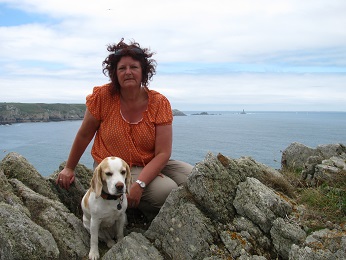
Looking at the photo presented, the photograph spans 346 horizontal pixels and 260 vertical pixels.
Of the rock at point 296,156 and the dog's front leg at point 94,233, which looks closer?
the dog's front leg at point 94,233

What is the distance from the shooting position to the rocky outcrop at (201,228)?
17.0ft

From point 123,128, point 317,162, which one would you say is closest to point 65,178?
point 123,128

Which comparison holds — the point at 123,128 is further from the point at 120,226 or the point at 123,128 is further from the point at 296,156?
the point at 296,156

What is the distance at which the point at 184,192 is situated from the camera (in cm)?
629

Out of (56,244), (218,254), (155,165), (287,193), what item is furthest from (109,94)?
(287,193)

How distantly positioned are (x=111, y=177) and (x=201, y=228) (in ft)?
5.80

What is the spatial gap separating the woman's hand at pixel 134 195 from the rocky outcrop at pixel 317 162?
4.27m

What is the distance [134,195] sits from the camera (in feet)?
21.4

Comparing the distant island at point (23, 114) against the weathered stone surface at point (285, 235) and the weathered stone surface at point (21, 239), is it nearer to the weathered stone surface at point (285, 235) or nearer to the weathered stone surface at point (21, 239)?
the weathered stone surface at point (21, 239)

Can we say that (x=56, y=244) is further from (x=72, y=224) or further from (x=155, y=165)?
(x=155, y=165)

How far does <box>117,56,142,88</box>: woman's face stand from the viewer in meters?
6.62

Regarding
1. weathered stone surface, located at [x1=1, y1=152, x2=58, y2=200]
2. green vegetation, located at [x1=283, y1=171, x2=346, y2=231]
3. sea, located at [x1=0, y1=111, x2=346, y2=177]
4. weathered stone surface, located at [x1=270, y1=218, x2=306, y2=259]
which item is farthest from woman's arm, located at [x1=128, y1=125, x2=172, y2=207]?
sea, located at [x1=0, y1=111, x2=346, y2=177]

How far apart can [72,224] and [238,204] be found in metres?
3.10

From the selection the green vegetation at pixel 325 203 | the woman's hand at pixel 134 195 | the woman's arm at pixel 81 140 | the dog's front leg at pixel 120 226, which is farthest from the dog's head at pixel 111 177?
the green vegetation at pixel 325 203
